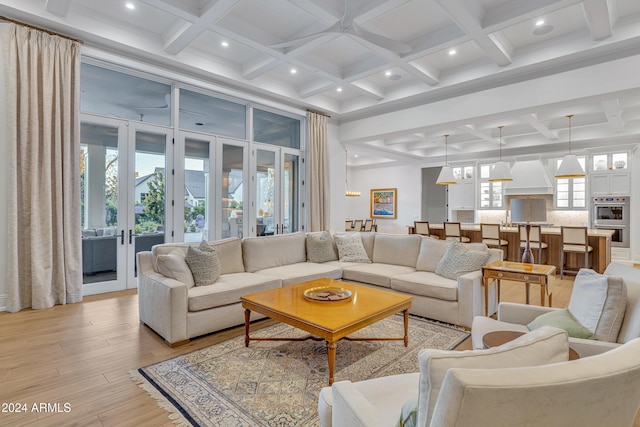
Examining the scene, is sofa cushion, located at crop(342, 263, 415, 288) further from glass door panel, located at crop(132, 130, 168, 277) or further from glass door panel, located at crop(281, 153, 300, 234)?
glass door panel, located at crop(132, 130, 168, 277)

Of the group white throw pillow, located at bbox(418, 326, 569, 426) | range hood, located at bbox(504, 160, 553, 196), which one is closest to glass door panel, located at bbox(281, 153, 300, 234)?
white throw pillow, located at bbox(418, 326, 569, 426)

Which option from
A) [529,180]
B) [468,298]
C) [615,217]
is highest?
[529,180]

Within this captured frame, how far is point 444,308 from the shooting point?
3492 millimetres

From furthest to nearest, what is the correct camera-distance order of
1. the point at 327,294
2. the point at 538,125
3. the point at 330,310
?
the point at 538,125
the point at 327,294
the point at 330,310

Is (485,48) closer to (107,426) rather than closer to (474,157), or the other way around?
(107,426)

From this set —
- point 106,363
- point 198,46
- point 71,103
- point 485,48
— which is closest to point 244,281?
point 106,363

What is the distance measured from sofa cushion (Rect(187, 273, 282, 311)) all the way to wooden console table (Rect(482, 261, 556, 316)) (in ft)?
7.28

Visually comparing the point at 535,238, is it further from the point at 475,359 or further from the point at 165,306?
the point at 475,359

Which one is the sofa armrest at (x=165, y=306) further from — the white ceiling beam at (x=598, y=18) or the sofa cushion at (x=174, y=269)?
the white ceiling beam at (x=598, y=18)

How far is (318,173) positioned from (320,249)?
8.71ft

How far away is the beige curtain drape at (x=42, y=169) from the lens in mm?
3730

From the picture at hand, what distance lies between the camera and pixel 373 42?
3.40 meters

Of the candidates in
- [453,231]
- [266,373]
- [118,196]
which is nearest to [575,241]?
[453,231]

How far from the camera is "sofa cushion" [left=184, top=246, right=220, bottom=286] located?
11.1 feet
